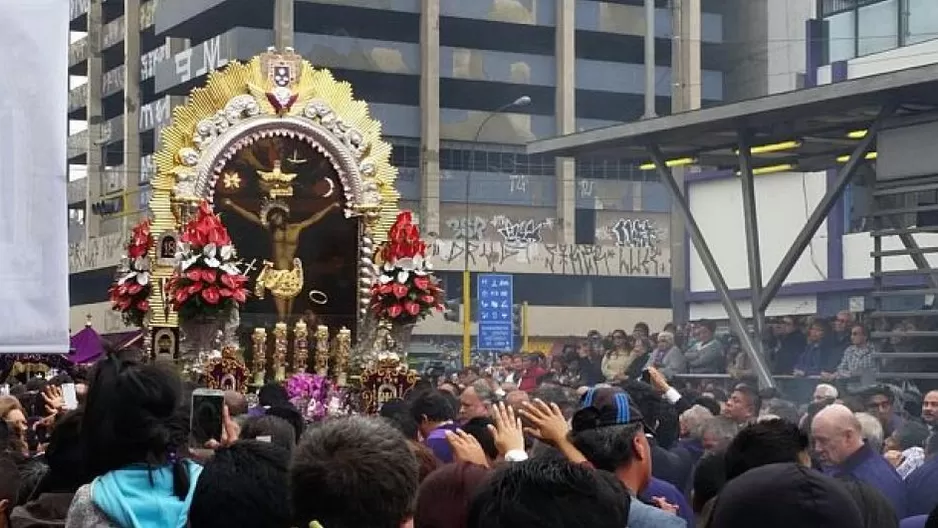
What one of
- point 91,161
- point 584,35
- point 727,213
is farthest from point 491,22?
point 727,213

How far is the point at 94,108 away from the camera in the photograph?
73.8 meters

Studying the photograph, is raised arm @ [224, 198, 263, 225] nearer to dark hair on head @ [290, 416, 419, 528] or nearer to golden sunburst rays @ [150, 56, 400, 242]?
golden sunburst rays @ [150, 56, 400, 242]

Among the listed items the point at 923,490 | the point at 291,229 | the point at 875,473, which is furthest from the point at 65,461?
the point at 291,229

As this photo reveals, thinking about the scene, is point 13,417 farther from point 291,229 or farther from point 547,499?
point 291,229

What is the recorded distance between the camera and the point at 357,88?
60.7 m

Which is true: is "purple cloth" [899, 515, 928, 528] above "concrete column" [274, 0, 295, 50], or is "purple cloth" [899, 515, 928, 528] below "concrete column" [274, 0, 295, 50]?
below

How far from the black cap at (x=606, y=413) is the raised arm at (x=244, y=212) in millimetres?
9247

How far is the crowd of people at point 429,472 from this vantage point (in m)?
3.76

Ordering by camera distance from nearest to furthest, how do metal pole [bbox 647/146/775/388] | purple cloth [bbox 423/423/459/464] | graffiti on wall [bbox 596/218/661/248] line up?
purple cloth [bbox 423/423/459/464] < metal pole [bbox 647/146/775/388] < graffiti on wall [bbox 596/218/661/248]

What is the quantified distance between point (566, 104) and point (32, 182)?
5691 cm

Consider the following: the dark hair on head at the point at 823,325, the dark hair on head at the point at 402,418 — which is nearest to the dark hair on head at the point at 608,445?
the dark hair on head at the point at 402,418

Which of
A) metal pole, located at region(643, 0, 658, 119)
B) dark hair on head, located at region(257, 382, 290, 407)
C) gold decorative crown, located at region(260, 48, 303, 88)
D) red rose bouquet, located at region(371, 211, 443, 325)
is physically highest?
metal pole, located at region(643, 0, 658, 119)

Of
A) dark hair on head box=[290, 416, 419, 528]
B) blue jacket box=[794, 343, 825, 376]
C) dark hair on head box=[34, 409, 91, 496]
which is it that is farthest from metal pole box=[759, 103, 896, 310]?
dark hair on head box=[290, 416, 419, 528]

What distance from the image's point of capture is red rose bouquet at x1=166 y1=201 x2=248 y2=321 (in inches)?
523
